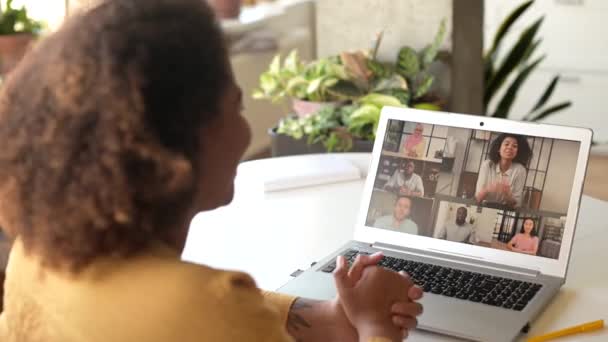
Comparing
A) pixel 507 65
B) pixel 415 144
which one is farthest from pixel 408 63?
pixel 415 144

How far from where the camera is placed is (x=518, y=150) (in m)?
1.45

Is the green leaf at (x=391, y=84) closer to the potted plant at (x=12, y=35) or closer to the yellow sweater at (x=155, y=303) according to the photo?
the potted plant at (x=12, y=35)

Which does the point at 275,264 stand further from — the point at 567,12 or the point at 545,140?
the point at 567,12

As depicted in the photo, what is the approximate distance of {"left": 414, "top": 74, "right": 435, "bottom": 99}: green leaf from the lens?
2691 mm

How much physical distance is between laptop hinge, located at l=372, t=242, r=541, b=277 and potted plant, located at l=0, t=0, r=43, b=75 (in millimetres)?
2174

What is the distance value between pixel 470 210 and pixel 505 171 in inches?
3.5

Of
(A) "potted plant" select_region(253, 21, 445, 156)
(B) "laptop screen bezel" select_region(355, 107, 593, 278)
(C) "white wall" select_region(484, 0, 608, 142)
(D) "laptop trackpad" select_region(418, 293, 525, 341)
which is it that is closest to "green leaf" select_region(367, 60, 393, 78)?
(A) "potted plant" select_region(253, 21, 445, 156)

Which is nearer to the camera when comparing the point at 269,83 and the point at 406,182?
the point at 406,182

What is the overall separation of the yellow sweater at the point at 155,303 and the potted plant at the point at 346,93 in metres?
1.61

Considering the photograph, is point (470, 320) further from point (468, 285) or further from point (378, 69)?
point (378, 69)

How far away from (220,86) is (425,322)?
545mm

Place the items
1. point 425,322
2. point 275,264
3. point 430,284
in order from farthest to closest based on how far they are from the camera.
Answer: point 275,264, point 430,284, point 425,322

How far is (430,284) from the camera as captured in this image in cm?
138

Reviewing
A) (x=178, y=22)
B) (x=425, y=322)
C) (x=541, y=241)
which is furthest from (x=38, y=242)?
(x=541, y=241)
